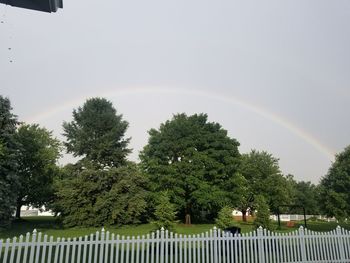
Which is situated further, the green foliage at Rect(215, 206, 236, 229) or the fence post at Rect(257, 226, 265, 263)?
the green foliage at Rect(215, 206, 236, 229)

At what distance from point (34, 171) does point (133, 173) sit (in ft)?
52.8

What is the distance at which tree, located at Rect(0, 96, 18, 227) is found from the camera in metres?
27.3

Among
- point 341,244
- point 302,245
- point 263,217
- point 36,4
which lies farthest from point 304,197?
point 36,4

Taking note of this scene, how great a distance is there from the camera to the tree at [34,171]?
4081 centimetres

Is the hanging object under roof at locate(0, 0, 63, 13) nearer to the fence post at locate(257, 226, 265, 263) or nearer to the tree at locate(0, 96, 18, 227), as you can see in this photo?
the fence post at locate(257, 226, 265, 263)

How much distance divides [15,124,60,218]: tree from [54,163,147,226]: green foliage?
789 centimetres

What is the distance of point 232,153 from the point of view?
142 feet

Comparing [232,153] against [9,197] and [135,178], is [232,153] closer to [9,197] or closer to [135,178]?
[135,178]

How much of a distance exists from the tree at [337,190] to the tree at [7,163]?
34.7 m

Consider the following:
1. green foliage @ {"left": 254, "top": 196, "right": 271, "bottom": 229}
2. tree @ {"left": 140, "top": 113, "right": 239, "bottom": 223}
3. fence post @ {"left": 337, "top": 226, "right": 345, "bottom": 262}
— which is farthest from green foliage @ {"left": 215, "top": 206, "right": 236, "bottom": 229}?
tree @ {"left": 140, "top": 113, "right": 239, "bottom": 223}

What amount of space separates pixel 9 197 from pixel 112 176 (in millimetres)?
10976

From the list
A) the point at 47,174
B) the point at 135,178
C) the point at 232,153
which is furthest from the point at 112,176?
the point at 232,153

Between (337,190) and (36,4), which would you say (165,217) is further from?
(337,190)

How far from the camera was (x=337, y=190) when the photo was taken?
38.5 m
